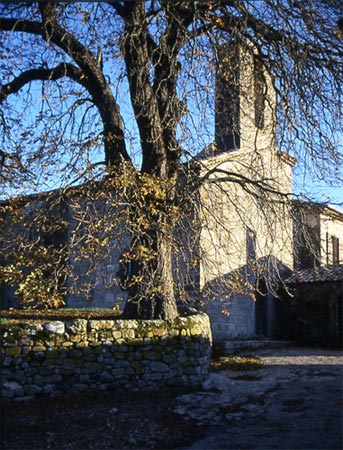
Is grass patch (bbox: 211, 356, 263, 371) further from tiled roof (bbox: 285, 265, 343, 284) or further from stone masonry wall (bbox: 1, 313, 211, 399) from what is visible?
tiled roof (bbox: 285, 265, 343, 284)

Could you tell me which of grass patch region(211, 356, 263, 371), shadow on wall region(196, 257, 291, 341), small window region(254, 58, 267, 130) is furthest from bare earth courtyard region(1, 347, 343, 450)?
small window region(254, 58, 267, 130)

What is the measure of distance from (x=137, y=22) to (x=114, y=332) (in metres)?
5.70

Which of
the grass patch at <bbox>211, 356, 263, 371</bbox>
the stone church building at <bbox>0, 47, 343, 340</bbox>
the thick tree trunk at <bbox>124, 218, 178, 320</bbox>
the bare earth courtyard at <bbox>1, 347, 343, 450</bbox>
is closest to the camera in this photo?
the bare earth courtyard at <bbox>1, 347, 343, 450</bbox>

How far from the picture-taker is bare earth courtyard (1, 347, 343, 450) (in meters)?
5.89

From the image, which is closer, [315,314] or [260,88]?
[260,88]

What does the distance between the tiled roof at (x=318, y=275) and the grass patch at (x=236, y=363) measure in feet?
15.8

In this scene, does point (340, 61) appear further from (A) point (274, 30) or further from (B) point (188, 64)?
(B) point (188, 64)

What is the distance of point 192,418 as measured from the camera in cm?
696

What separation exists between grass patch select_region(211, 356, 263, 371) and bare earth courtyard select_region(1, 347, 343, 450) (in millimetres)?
1898

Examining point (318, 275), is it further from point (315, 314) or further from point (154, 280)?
point (154, 280)

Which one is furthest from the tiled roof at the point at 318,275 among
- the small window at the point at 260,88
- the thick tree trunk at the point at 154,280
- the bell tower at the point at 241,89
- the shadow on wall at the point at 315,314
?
the thick tree trunk at the point at 154,280

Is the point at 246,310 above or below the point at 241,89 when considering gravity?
below

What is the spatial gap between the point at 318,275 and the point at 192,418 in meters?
11.1

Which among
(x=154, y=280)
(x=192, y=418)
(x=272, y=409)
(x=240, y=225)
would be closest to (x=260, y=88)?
(x=154, y=280)
